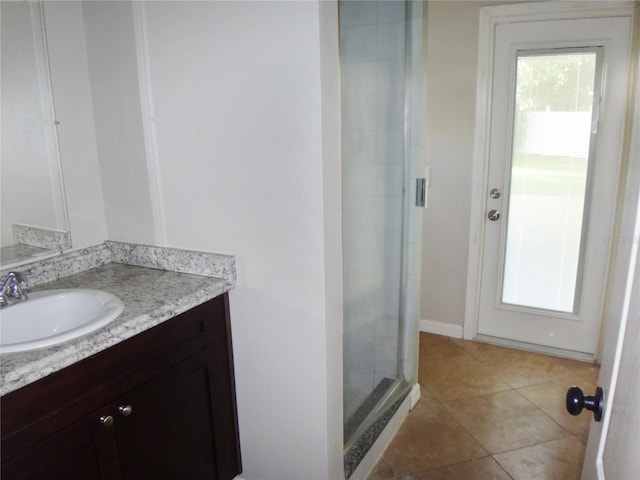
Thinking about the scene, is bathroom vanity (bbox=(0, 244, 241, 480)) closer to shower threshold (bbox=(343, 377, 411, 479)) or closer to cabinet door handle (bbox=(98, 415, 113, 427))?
cabinet door handle (bbox=(98, 415, 113, 427))

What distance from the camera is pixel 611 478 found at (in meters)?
0.72

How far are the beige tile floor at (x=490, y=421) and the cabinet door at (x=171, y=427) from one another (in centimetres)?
77

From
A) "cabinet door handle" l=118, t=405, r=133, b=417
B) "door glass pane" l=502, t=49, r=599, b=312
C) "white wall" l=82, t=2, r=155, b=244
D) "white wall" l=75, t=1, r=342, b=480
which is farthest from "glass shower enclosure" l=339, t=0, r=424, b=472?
"door glass pane" l=502, t=49, r=599, b=312

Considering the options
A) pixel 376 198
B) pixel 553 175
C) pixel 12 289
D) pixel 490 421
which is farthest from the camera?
pixel 553 175

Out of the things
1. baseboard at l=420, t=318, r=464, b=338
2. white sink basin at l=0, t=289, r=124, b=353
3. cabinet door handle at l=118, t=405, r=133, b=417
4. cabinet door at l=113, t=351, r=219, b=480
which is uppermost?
white sink basin at l=0, t=289, r=124, b=353

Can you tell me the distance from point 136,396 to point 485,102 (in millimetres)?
2371

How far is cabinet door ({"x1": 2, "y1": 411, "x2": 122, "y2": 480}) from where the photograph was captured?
1.07 metres

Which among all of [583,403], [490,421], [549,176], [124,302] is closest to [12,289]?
[124,302]

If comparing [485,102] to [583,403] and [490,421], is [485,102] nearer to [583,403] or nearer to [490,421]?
[490,421]

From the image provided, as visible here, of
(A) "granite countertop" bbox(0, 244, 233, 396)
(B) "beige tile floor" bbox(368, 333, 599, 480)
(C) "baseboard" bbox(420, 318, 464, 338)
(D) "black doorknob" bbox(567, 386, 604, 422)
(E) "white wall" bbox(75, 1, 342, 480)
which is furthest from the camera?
(C) "baseboard" bbox(420, 318, 464, 338)

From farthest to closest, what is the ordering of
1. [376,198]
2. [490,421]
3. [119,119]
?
[490,421]
[376,198]
[119,119]

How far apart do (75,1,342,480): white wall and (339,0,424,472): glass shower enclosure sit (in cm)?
30

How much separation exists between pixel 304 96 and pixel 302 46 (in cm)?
13

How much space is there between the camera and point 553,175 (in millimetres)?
2707
